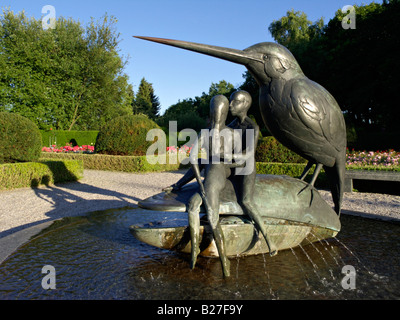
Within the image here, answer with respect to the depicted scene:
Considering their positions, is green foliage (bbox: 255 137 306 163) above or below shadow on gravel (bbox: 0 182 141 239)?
above

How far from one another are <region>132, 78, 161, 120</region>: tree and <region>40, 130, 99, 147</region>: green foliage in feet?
77.6

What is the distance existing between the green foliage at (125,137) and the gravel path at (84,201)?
12.4 feet

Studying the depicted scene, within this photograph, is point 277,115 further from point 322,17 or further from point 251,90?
point 322,17

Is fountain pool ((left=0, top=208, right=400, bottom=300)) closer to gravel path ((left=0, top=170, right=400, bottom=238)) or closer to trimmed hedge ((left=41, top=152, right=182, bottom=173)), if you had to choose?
gravel path ((left=0, top=170, right=400, bottom=238))

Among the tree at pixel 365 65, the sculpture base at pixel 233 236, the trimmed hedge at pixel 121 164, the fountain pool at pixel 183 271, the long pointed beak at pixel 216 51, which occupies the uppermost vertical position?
the tree at pixel 365 65

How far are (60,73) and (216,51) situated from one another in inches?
1036

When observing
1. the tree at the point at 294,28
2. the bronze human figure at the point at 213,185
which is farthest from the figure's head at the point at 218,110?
the tree at the point at 294,28

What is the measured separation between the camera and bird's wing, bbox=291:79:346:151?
10.2ft

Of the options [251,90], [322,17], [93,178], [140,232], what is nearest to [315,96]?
[140,232]

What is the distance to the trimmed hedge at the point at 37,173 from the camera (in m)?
9.07

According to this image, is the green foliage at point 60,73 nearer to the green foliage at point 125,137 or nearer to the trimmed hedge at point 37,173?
the green foliage at point 125,137

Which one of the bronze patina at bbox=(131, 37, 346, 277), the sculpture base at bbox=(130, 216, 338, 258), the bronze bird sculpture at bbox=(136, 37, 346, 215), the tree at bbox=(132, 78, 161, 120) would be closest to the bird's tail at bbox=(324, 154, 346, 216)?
the bronze patina at bbox=(131, 37, 346, 277)

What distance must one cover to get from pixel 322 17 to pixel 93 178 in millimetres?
30696
